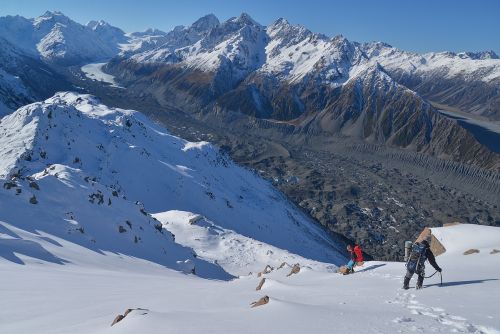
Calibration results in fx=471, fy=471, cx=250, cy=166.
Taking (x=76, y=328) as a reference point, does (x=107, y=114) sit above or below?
above

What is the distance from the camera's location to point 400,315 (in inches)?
474

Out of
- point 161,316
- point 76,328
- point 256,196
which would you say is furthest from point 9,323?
point 256,196

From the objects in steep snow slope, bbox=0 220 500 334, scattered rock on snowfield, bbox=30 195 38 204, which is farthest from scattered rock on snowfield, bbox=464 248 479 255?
scattered rock on snowfield, bbox=30 195 38 204

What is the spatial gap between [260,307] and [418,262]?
628 cm

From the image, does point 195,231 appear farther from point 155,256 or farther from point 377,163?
point 377,163

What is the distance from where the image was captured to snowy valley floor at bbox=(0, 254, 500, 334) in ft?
36.7

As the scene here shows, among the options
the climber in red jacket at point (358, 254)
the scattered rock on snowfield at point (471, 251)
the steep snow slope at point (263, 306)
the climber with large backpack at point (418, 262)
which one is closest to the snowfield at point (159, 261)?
the steep snow slope at point (263, 306)

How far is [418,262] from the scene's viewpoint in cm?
1603

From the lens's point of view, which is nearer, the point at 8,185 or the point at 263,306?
the point at 263,306

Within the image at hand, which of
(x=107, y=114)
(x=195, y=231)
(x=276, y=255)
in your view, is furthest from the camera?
(x=107, y=114)

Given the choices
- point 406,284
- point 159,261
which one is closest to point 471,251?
point 406,284

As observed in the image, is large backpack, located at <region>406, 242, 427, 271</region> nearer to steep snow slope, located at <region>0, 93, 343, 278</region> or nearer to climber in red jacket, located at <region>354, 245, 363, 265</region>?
climber in red jacket, located at <region>354, 245, 363, 265</region>

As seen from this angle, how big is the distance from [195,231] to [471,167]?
170 metres

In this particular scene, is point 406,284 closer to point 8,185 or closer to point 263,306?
point 263,306
